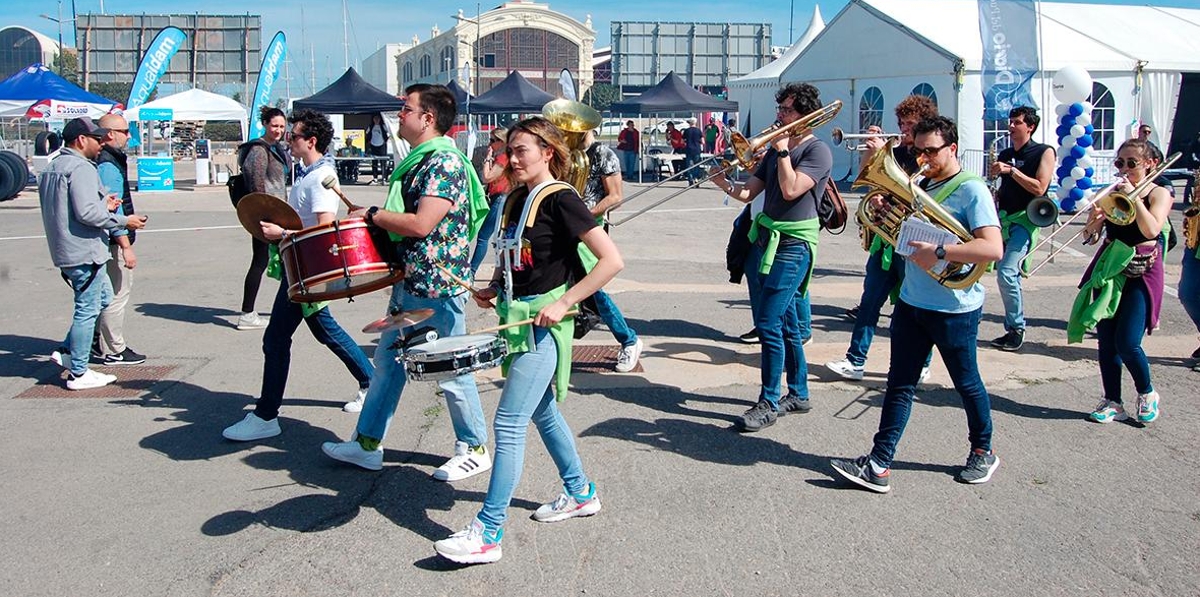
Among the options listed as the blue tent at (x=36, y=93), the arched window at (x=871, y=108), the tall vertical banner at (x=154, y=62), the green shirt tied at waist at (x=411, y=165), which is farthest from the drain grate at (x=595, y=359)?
the tall vertical banner at (x=154, y=62)

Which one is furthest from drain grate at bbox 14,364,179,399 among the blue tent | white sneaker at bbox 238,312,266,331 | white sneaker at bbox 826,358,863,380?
the blue tent

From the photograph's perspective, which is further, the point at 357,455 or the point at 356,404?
the point at 356,404

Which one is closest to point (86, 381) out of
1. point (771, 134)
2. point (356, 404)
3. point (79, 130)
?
point (79, 130)

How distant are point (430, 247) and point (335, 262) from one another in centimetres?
41

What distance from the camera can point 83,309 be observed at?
6277mm

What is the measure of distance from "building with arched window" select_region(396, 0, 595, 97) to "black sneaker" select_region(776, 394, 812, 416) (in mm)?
82338

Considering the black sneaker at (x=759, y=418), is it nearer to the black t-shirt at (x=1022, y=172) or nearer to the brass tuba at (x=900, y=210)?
the brass tuba at (x=900, y=210)

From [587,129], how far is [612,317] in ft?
4.43

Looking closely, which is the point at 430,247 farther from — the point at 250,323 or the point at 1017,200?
the point at 1017,200

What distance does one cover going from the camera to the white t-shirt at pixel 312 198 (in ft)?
16.8

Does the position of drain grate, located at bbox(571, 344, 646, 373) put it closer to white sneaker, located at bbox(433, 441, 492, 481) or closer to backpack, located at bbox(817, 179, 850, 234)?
backpack, located at bbox(817, 179, 850, 234)

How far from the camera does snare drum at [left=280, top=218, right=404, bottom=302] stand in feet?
14.0

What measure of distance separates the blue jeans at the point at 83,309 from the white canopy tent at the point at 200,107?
63.6 feet

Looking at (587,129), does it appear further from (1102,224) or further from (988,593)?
(988,593)
